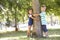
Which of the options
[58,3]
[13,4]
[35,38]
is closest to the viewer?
[35,38]

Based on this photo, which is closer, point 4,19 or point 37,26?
point 37,26

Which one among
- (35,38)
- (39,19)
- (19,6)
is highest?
(19,6)

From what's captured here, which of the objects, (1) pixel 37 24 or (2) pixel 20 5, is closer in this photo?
(1) pixel 37 24

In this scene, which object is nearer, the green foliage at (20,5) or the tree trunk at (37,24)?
the tree trunk at (37,24)

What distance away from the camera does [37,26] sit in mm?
14289

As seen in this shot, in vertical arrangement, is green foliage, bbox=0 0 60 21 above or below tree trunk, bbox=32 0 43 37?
above

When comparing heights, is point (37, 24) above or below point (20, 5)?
below

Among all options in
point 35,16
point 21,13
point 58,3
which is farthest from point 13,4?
point 35,16

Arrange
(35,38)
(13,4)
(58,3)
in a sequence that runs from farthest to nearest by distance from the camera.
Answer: (58,3)
(13,4)
(35,38)

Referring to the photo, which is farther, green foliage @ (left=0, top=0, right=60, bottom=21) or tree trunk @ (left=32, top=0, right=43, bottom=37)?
green foliage @ (left=0, top=0, right=60, bottom=21)

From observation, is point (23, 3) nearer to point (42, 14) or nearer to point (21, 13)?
point (21, 13)

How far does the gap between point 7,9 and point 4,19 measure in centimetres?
102

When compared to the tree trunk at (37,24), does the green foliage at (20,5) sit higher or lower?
higher

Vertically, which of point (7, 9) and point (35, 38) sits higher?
point (7, 9)
